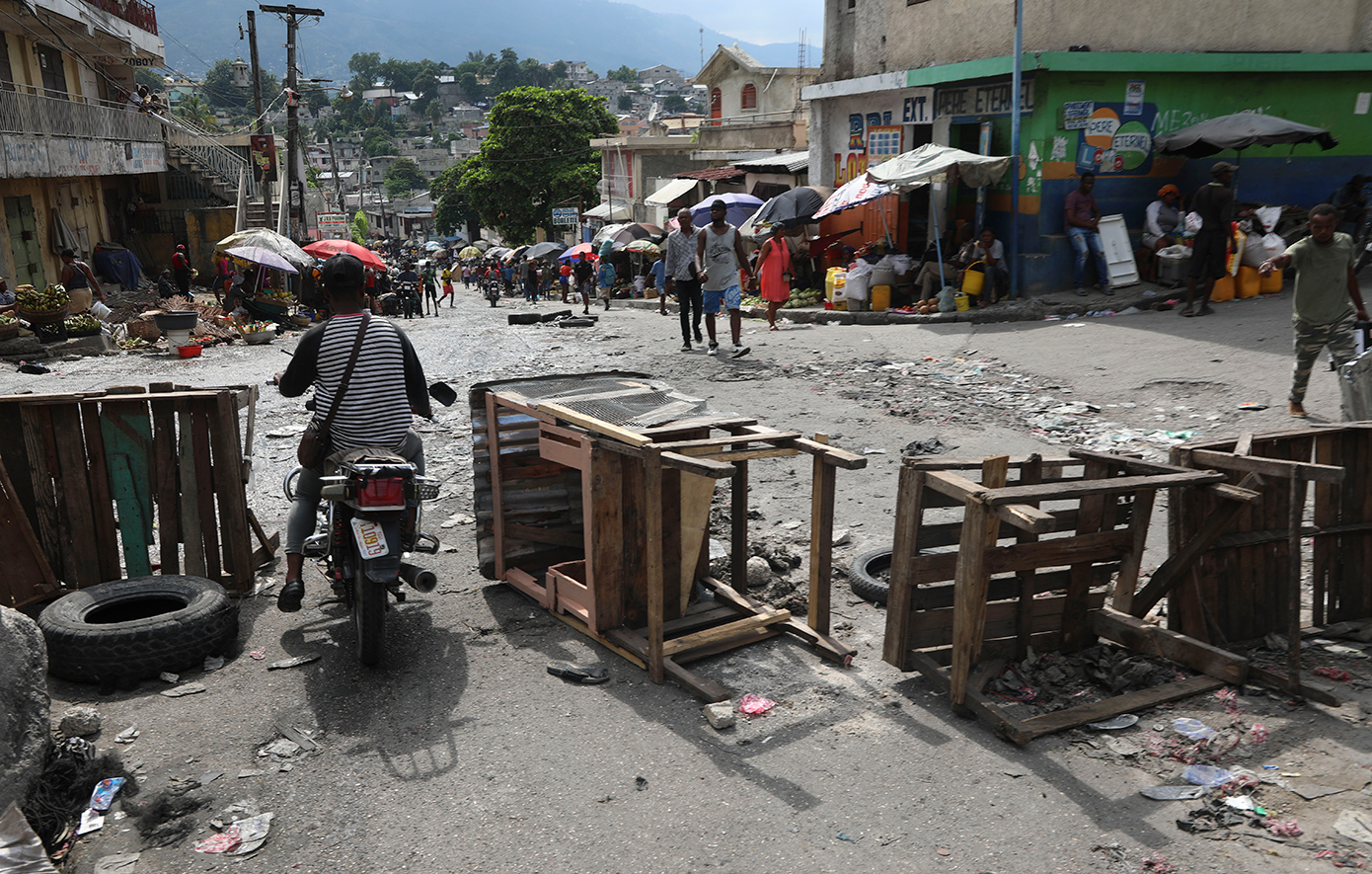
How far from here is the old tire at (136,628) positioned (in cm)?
412

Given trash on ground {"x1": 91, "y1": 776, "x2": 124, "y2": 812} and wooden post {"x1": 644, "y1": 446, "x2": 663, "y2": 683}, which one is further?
wooden post {"x1": 644, "y1": 446, "x2": 663, "y2": 683}

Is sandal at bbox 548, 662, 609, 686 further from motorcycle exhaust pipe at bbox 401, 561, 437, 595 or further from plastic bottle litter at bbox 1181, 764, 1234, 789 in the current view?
plastic bottle litter at bbox 1181, 764, 1234, 789

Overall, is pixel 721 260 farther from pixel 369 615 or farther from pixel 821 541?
pixel 369 615

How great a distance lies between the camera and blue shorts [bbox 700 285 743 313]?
12.3 metres

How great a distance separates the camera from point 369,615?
4176mm

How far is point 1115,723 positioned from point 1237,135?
1273cm

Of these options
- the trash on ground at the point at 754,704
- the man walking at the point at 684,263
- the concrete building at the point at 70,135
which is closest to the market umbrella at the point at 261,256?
the concrete building at the point at 70,135

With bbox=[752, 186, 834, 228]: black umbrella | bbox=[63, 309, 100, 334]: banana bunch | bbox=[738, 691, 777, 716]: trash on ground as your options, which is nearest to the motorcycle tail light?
bbox=[738, 691, 777, 716]: trash on ground

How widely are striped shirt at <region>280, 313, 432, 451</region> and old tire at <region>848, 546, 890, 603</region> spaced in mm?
2495

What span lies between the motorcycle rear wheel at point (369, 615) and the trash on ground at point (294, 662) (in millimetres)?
329

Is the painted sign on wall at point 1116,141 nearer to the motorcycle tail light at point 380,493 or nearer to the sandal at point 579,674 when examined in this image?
the sandal at point 579,674

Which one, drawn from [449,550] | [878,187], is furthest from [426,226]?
[449,550]

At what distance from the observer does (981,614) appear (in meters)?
3.74

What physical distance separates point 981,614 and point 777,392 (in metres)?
6.73
